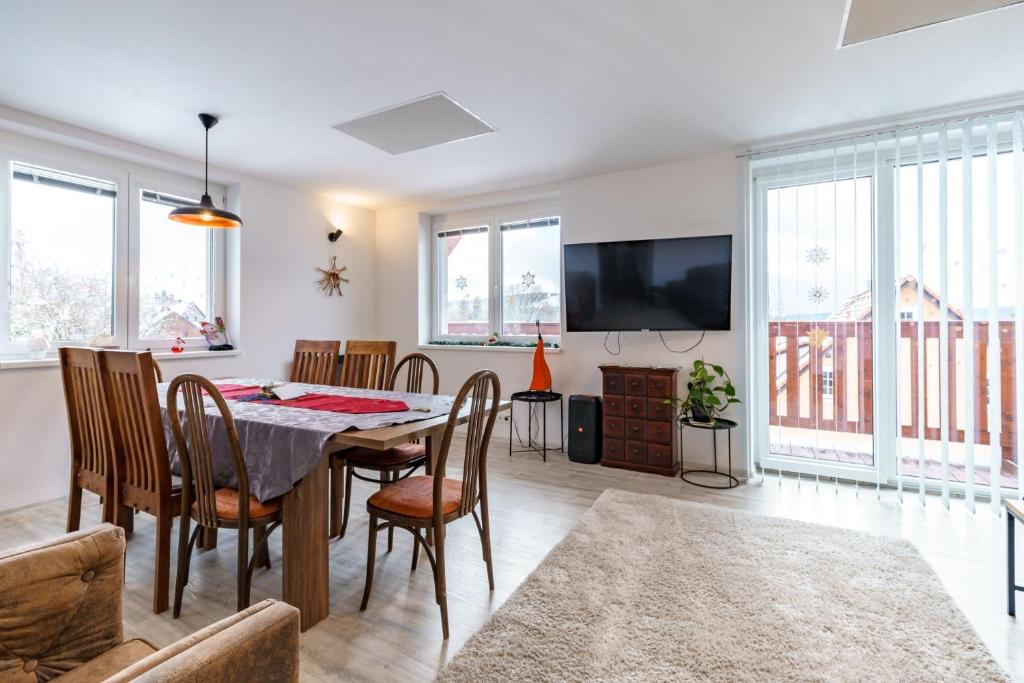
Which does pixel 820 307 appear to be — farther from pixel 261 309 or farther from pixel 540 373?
pixel 261 309

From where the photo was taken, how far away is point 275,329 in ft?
14.5

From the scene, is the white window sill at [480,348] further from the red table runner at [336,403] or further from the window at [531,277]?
the red table runner at [336,403]

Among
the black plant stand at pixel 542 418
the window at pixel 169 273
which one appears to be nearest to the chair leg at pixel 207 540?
the window at pixel 169 273

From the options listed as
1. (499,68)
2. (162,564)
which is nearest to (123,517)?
(162,564)

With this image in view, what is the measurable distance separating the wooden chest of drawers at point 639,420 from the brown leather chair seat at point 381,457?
71.5 inches

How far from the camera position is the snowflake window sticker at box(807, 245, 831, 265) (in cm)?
326

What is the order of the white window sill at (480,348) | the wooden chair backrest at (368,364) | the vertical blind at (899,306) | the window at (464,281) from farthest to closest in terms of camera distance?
the window at (464,281) < the white window sill at (480,348) < the wooden chair backrest at (368,364) < the vertical blind at (899,306)

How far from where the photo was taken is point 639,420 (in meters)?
3.75

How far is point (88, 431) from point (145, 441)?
1.89ft

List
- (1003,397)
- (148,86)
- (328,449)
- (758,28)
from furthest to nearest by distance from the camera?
1. (1003,397)
2. (148,86)
3. (758,28)
4. (328,449)

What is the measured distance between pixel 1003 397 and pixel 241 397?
4392mm

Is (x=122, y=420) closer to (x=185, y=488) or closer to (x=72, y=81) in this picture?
(x=185, y=488)

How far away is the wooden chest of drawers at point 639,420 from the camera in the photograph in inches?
144

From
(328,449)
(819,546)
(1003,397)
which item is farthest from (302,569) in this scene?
(1003,397)
